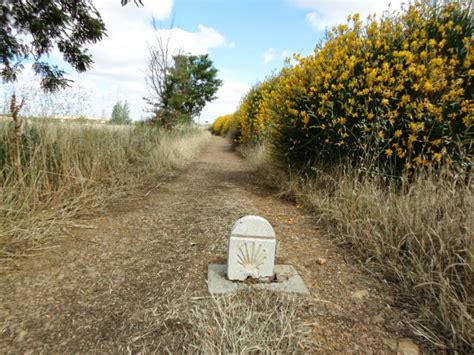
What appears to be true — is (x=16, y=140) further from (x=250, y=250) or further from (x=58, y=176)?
(x=250, y=250)

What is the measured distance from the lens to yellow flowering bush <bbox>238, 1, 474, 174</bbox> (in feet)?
8.71

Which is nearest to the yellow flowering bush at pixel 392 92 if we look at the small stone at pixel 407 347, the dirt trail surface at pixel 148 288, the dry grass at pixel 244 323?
the dirt trail surface at pixel 148 288

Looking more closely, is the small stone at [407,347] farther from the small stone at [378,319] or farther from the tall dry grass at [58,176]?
the tall dry grass at [58,176]

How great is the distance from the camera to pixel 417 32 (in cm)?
292

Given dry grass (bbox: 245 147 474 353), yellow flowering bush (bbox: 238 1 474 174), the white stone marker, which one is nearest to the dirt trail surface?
dry grass (bbox: 245 147 474 353)

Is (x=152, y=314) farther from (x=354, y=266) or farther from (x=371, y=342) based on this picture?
(x=354, y=266)

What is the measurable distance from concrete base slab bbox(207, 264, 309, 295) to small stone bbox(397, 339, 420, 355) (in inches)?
21.1

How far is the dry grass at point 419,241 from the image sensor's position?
1.38 meters

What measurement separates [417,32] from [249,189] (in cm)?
302

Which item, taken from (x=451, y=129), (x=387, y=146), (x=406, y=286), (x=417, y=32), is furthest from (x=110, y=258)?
(x=417, y=32)

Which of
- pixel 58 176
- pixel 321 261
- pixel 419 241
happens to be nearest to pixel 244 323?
pixel 321 261

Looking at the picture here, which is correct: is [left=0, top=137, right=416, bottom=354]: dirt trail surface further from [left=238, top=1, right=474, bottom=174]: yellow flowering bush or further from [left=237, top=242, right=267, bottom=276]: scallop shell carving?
[left=238, top=1, right=474, bottom=174]: yellow flowering bush

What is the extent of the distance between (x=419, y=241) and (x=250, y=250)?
1275mm

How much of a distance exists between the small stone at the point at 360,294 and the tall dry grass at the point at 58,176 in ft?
8.27
